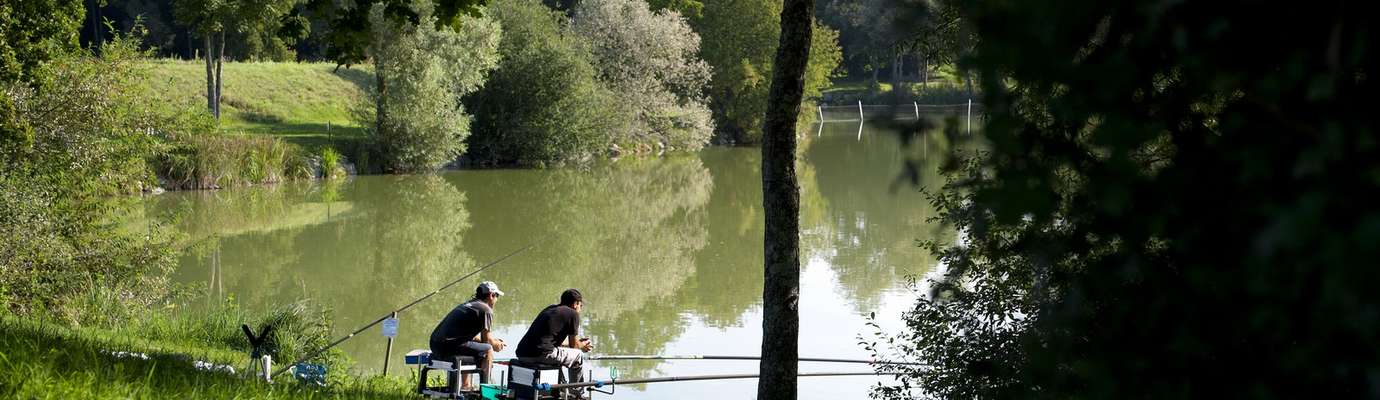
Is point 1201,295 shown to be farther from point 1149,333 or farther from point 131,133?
point 131,133

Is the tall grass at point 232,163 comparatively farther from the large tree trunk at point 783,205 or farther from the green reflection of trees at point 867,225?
the large tree trunk at point 783,205

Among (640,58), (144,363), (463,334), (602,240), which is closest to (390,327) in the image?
(463,334)

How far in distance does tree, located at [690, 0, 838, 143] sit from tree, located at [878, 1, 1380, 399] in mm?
45364

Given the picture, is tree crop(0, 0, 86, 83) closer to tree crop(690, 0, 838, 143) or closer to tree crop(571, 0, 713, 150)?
tree crop(571, 0, 713, 150)

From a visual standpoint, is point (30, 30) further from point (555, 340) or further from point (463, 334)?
point (555, 340)

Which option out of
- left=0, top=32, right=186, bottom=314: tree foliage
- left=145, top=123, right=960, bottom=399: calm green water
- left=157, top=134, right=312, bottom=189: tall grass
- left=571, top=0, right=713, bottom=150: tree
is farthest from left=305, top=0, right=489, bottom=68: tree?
left=571, top=0, right=713, bottom=150: tree

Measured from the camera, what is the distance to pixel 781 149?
6344 mm

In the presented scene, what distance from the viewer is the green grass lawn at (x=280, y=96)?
33.8 meters

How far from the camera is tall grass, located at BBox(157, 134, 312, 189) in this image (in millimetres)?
25078

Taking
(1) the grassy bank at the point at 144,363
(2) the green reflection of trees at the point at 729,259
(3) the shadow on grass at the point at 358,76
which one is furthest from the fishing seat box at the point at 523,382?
(3) the shadow on grass at the point at 358,76

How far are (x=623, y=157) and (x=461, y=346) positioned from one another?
30.7 m

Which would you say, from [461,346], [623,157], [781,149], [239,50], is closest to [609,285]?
[461,346]

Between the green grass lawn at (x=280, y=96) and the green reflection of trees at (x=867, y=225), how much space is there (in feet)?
39.5

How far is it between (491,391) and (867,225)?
599 inches
